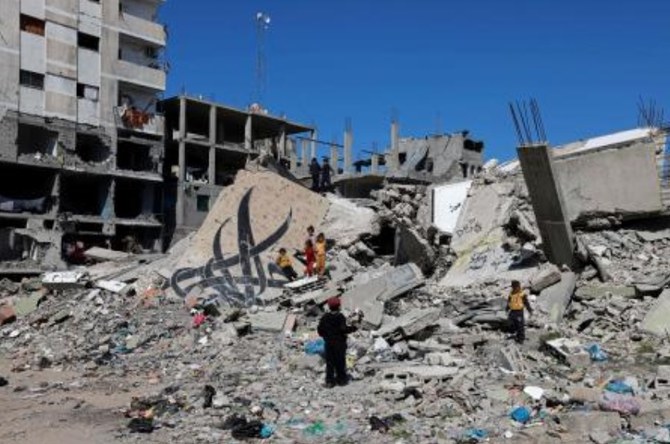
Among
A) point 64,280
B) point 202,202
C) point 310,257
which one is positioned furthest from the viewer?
point 202,202

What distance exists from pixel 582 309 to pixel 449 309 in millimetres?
2307

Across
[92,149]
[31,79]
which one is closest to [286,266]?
[31,79]

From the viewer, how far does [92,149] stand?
127 ft

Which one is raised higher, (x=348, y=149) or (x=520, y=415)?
(x=348, y=149)

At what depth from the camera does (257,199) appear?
1905cm

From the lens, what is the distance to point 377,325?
1274 centimetres

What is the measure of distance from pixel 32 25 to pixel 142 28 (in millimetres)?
6773

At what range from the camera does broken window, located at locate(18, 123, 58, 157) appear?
1388 inches

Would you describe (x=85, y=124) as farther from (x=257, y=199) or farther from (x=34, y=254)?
(x=257, y=199)

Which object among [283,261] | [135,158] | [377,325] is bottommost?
[377,325]

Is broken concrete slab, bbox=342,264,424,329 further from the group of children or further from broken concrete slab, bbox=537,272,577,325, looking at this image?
broken concrete slab, bbox=537,272,577,325

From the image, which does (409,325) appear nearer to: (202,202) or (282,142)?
(202,202)

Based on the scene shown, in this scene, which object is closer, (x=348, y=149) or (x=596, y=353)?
(x=596, y=353)

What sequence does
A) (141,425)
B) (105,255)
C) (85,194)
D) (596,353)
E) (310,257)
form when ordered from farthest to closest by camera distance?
(85,194) → (105,255) → (310,257) → (596,353) → (141,425)
